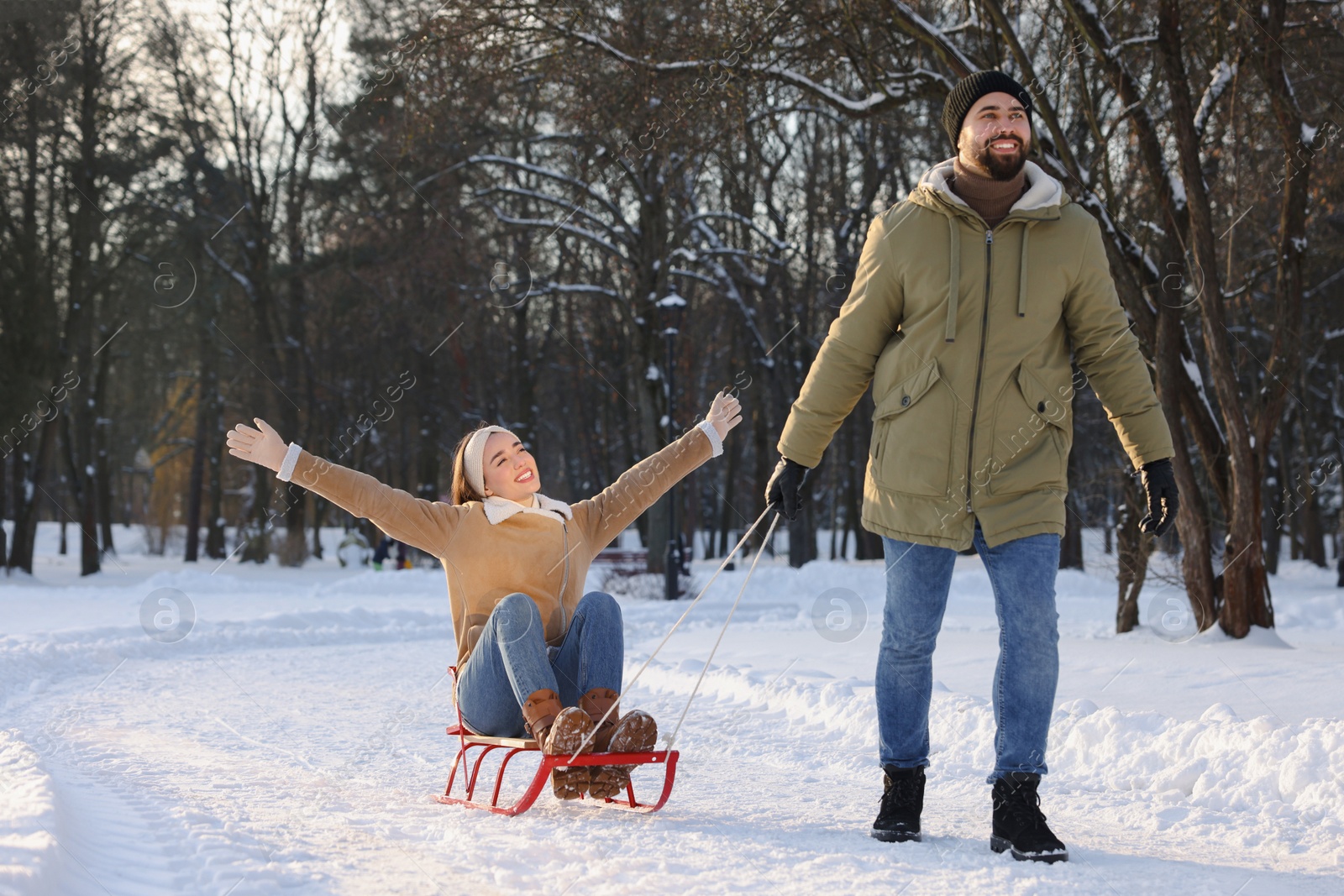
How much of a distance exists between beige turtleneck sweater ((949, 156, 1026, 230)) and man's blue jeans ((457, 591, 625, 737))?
5.71ft

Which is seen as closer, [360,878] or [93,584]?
[360,878]

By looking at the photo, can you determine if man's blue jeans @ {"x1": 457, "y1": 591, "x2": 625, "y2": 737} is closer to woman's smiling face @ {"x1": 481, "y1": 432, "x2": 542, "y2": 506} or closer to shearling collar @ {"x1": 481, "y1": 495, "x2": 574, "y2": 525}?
shearling collar @ {"x1": 481, "y1": 495, "x2": 574, "y2": 525}

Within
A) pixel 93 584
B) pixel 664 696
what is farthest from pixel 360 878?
pixel 93 584

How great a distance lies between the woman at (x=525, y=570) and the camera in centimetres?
442

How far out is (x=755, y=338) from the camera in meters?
29.2

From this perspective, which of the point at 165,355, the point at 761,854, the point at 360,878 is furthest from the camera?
the point at 165,355

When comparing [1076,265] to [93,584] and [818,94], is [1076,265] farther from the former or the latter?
[93,584]

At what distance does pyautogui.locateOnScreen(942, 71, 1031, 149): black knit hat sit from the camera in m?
4.13

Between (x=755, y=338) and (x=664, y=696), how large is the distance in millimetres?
20882

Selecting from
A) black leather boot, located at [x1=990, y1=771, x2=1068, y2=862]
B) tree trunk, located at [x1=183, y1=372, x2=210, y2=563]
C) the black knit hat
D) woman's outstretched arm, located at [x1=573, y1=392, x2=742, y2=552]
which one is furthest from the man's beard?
tree trunk, located at [x1=183, y1=372, x2=210, y2=563]

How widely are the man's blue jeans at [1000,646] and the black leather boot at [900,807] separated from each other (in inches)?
1.4

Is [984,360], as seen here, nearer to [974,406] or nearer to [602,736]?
[974,406]

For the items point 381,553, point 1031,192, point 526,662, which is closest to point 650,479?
point 526,662

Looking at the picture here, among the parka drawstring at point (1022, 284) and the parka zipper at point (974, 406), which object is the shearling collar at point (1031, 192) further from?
the parka zipper at point (974, 406)
